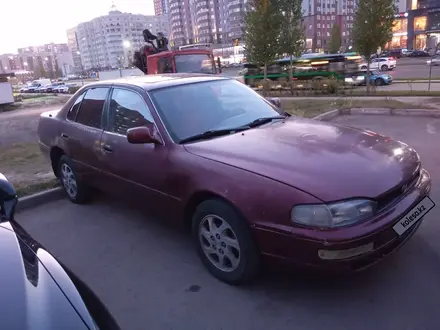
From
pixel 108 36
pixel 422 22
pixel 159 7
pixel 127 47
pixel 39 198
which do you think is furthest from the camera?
pixel 159 7

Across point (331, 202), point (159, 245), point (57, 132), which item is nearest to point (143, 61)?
point (57, 132)

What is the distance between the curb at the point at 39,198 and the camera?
5066mm

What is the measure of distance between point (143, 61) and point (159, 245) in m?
14.2

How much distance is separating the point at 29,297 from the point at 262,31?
59.8ft

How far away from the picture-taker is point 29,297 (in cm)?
161

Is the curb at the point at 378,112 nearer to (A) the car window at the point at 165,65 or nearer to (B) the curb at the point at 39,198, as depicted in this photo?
(B) the curb at the point at 39,198

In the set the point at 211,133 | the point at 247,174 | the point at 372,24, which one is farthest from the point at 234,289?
the point at 372,24

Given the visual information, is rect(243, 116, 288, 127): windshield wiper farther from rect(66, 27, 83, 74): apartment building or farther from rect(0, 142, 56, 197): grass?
rect(66, 27, 83, 74): apartment building

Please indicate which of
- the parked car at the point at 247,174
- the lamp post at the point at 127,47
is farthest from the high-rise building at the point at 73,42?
the parked car at the point at 247,174

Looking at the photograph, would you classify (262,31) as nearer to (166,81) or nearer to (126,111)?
(166,81)

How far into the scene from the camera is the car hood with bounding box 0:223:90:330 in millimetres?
1479

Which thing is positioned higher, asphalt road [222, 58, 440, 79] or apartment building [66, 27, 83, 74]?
apartment building [66, 27, 83, 74]

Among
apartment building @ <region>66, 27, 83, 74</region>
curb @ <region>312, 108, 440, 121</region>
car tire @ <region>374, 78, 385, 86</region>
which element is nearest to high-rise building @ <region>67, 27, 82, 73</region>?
apartment building @ <region>66, 27, 83, 74</region>

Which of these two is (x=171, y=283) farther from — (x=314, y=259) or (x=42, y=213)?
(x=42, y=213)
